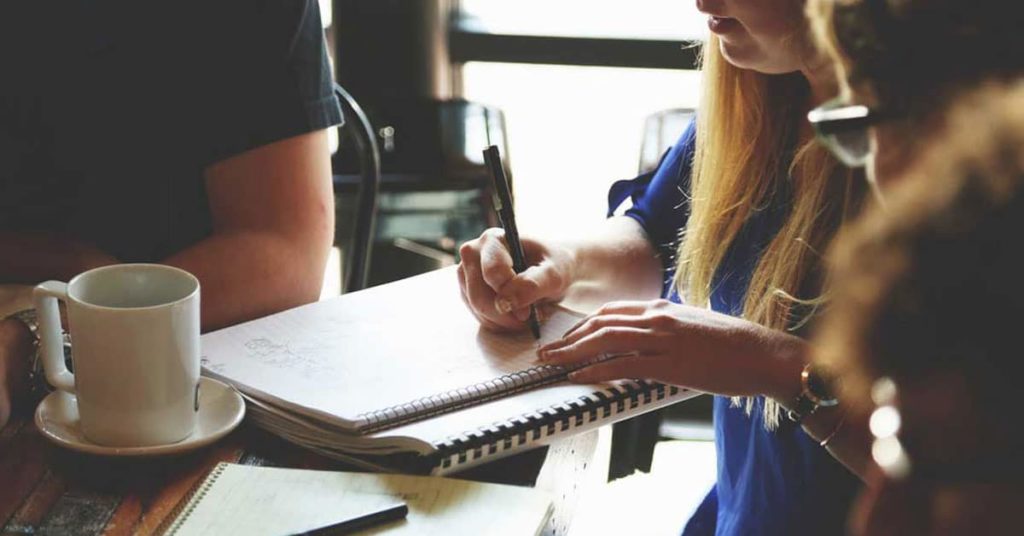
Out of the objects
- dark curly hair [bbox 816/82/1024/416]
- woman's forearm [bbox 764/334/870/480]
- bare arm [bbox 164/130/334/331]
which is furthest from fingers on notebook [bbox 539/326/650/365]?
dark curly hair [bbox 816/82/1024/416]

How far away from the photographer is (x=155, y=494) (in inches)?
32.4

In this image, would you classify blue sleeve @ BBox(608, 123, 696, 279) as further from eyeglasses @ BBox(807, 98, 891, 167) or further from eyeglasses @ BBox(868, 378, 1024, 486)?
eyeglasses @ BBox(868, 378, 1024, 486)

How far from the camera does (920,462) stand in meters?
0.39

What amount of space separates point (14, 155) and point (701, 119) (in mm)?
808

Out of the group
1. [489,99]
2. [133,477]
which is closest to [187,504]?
[133,477]

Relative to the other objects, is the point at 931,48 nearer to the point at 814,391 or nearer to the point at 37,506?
the point at 814,391

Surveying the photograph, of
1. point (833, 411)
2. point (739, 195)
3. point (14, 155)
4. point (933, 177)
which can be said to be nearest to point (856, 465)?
point (833, 411)

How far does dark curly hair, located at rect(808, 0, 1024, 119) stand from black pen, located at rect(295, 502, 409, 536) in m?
0.44

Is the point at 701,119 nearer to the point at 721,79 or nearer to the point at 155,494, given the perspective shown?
the point at 721,79

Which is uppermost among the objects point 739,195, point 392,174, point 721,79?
point 721,79

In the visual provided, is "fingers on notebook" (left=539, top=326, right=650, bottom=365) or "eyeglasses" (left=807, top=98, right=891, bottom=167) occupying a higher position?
"eyeglasses" (left=807, top=98, right=891, bottom=167)

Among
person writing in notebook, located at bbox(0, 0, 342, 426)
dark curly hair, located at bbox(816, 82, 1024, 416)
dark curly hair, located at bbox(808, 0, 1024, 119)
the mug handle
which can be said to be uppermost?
dark curly hair, located at bbox(808, 0, 1024, 119)

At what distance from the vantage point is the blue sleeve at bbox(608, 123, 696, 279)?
1.36 meters

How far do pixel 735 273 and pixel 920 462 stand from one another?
857 millimetres
